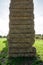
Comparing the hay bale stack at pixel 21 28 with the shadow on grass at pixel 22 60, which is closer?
the shadow on grass at pixel 22 60

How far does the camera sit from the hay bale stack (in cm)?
1716

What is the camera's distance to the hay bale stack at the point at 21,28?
17156 millimetres

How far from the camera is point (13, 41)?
1725cm

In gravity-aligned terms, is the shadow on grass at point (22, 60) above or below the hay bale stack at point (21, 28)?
below

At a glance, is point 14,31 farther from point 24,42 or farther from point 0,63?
point 0,63

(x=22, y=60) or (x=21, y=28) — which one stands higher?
(x=21, y=28)

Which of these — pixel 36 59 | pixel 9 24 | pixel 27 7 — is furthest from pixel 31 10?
pixel 36 59

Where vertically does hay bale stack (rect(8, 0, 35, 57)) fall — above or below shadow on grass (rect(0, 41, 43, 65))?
above

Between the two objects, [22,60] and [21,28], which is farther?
[21,28]

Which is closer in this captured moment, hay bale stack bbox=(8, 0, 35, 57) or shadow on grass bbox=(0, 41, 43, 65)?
shadow on grass bbox=(0, 41, 43, 65)

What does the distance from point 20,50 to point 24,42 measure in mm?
552

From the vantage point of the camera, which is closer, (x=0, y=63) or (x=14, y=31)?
(x=0, y=63)

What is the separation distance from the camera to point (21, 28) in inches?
677

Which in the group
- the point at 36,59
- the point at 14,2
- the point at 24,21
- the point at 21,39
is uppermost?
the point at 14,2
